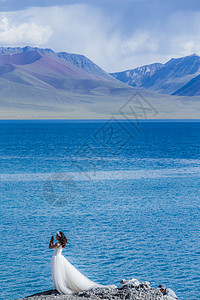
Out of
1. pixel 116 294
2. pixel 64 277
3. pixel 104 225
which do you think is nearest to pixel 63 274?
pixel 64 277

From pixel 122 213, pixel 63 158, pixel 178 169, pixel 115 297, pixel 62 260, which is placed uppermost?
pixel 63 158

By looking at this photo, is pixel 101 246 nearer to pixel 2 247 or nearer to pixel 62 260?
pixel 2 247

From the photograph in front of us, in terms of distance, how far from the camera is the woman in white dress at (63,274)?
13359 millimetres

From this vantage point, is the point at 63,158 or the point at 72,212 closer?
the point at 72,212

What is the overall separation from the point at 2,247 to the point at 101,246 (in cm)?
422

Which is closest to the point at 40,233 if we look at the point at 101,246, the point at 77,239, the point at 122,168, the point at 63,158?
the point at 77,239

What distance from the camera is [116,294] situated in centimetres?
1298

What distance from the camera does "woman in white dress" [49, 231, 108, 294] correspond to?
526 inches

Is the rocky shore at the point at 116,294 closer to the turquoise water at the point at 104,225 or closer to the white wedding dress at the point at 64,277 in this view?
the white wedding dress at the point at 64,277

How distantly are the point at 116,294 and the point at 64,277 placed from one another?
1.59 m

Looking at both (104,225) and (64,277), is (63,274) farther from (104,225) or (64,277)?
(104,225)

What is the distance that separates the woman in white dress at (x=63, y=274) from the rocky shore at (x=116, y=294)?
0.27 meters

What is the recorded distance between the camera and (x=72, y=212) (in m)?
27.5

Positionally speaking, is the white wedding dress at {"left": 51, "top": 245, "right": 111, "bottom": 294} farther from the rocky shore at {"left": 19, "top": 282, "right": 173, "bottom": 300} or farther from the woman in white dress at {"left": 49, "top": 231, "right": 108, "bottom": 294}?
the rocky shore at {"left": 19, "top": 282, "right": 173, "bottom": 300}
